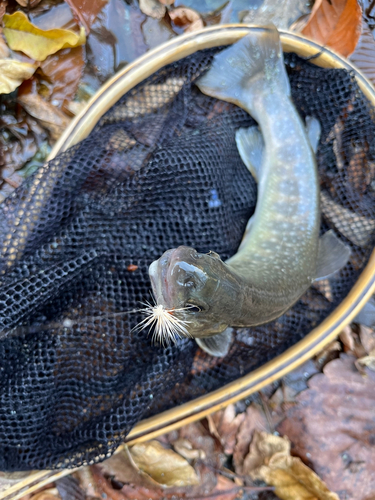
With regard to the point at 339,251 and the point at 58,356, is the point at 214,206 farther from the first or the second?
the point at 58,356

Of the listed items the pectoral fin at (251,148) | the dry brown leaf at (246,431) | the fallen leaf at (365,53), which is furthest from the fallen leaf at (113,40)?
the dry brown leaf at (246,431)

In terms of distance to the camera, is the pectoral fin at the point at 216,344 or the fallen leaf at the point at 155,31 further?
the fallen leaf at the point at 155,31

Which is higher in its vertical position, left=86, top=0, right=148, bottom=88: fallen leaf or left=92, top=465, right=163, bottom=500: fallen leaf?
left=86, top=0, right=148, bottom=88: fallen leaf

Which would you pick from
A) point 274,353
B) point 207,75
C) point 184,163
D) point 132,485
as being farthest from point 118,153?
point 132,485

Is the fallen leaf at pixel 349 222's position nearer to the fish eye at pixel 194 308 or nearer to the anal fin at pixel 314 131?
the anal fin at pixel 314 131

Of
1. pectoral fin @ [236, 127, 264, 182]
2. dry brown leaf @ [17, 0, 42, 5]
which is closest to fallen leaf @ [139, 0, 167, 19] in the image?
dry brown leaf @ [17, 0, 42, 5]

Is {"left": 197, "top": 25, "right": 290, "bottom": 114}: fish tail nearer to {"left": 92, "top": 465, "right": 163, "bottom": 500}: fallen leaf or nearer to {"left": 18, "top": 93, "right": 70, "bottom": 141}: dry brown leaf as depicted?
{"left": 18, "top": 93, "right": 70, "bottom": 141}: dry brown leaf

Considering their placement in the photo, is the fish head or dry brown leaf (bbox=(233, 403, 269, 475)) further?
dry brown leaf (bbox=(233, 403, 269, 475))
